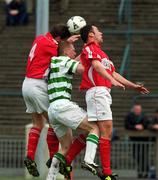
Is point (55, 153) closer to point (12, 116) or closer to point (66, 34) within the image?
point (66, 34)

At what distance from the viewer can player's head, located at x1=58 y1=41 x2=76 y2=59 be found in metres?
17.7

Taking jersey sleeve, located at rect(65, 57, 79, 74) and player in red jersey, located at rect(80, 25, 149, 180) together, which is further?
jersey sleeve, located at rect(65, 57, 79, 74)

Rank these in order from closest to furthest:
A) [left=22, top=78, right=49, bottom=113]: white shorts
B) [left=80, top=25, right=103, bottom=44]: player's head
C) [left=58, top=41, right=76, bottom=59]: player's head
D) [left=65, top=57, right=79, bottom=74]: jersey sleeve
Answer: [left=65, top=57, right=79, bottom=74]: jersey sleeve → [left=80, top=25, right=103, bottom=44]: player's head → [left=58, top=41, right=76, bottom=59]: player's head → [left=22, top=78, right=49, bottom=113]: white shorts

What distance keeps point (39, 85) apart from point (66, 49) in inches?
38.3

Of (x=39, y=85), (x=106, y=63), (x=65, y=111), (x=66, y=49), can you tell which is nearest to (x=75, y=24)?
(x=66, y=49)

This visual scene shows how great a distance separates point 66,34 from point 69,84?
3.11ft

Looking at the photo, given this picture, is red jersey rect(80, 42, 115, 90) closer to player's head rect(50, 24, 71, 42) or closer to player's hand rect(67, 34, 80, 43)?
player's hand rect(67, 34, 80, 43)

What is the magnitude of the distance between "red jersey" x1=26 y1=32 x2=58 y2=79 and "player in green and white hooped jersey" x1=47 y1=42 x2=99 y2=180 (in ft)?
1.78

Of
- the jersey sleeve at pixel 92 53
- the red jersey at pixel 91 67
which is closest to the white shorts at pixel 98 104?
the red jersey at pixel 91 67

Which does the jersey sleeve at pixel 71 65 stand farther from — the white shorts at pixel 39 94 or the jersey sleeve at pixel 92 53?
the white shorts at pixel 39 94

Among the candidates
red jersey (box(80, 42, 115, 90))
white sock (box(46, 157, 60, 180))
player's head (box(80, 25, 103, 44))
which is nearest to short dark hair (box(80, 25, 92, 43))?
player's head (box(80, 25, 103, 44))

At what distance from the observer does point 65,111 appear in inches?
683

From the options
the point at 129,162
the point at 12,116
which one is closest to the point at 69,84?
the point at 129,162

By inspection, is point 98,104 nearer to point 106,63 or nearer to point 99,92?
point 99,92
